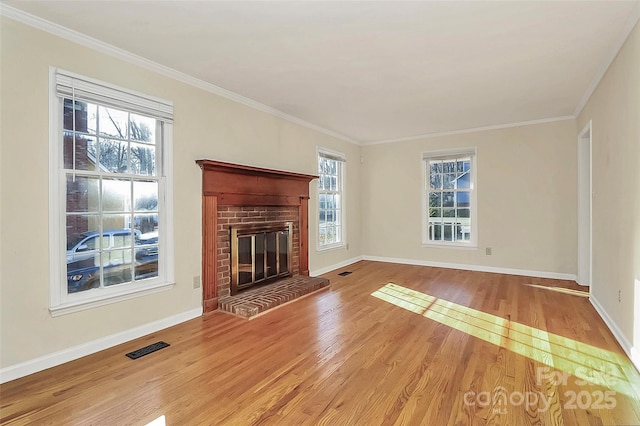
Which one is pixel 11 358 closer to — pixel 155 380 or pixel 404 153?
pixel 155 380

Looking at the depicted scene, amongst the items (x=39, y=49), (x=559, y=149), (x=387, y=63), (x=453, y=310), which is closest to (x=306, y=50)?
(x=387, y=63)

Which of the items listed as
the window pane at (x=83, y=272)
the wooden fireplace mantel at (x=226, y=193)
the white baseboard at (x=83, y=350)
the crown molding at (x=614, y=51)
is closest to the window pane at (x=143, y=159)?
the wooden fireplace mantel at (x=226, y=193)

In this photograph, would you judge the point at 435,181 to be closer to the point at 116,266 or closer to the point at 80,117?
the point at 116,266

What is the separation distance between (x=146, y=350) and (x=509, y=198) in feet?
18.4

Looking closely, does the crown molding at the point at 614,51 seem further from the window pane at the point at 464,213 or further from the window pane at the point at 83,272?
the window pane at the point at 83,272

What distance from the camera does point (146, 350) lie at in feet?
8.89

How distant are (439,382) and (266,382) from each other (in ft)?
3.79

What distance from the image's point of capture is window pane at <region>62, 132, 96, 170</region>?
8.46 ft

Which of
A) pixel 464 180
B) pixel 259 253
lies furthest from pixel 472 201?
pixel 259 253

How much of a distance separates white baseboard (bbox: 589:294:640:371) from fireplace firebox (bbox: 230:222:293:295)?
3.62m

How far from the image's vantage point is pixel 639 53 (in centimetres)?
234

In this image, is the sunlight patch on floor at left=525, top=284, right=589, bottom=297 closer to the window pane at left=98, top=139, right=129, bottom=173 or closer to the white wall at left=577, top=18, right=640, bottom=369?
the white wall at left=577, top=18, right=640, bottom=369

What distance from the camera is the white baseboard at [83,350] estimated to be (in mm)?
2268

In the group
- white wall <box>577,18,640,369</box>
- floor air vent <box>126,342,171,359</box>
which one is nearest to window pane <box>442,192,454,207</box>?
white wall <box>577,18,640,369</box>
